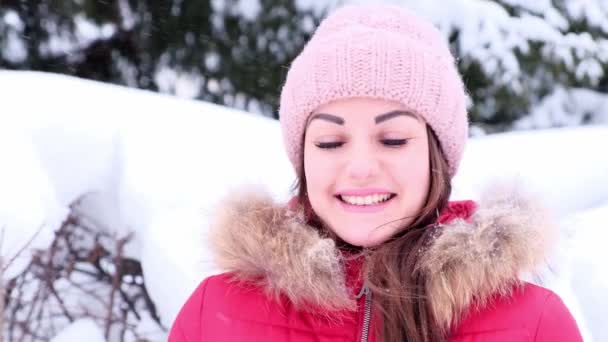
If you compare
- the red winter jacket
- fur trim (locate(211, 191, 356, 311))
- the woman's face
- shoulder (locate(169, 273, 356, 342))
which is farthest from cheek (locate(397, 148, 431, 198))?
shoulder (locate(169, 273, 356, 342))

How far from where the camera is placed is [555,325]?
3.95 feet

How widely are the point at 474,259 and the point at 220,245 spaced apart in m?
0.58

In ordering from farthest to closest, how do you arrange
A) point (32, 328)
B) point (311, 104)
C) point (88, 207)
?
point (88, 207)
point (32, 328)
point (311, 104)

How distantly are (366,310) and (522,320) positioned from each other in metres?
0.32

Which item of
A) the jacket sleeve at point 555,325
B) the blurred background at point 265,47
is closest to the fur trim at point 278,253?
the jacket sleeve at point 555,325

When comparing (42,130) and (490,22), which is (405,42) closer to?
(42,130)

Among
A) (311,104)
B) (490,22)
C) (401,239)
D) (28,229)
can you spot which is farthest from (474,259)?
(490,22)

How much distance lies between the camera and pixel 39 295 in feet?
6.96

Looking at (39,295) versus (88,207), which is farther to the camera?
(88,207)

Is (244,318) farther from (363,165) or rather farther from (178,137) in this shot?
(178,137)

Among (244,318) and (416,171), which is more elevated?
(416,171)

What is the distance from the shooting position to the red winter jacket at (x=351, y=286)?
1.19m

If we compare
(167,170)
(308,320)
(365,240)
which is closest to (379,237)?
Result: (365,240)

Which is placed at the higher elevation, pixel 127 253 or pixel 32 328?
Answer: pixel 127 253
